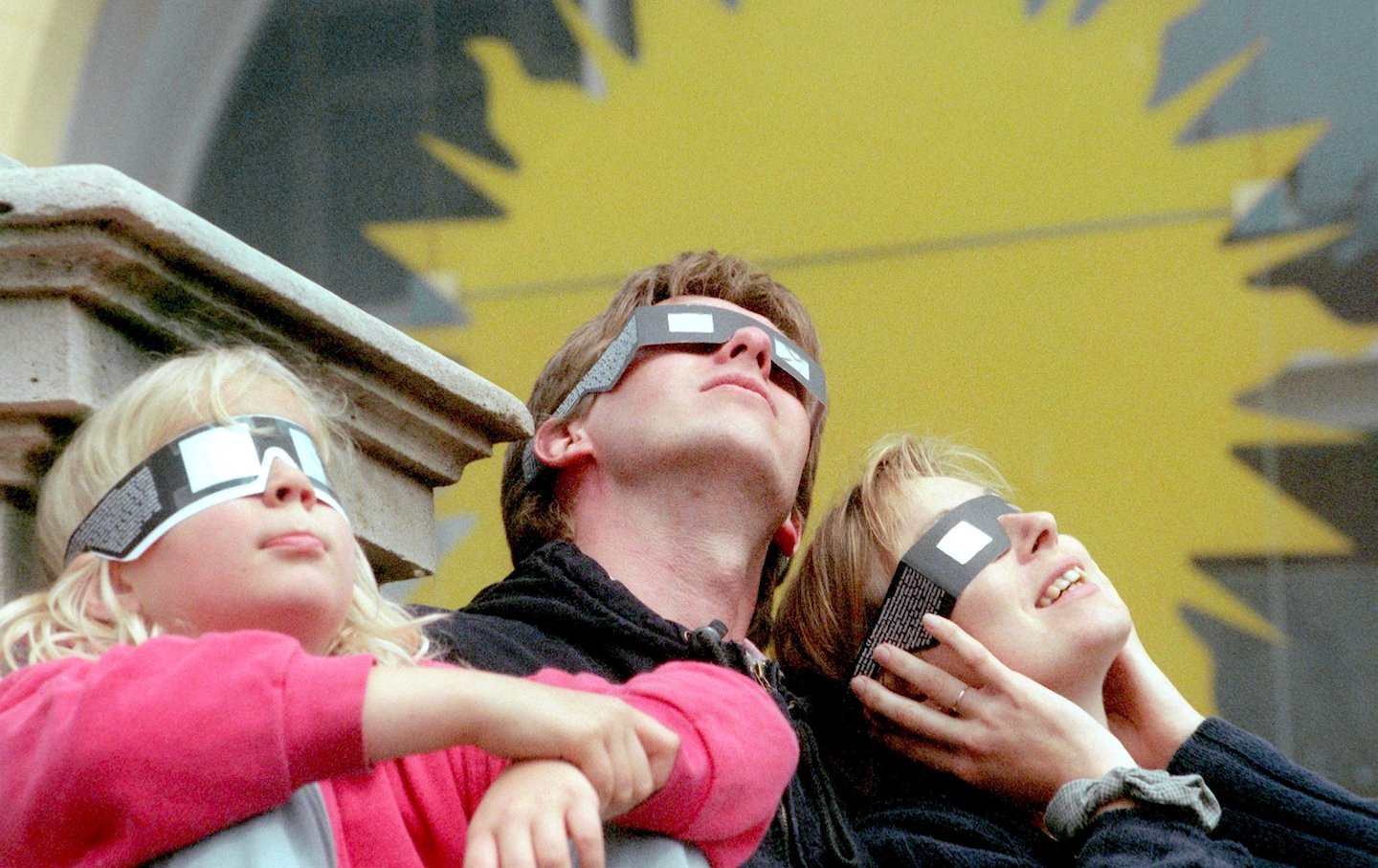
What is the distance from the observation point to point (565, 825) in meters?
1.50

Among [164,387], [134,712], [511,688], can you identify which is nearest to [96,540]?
[164,387]

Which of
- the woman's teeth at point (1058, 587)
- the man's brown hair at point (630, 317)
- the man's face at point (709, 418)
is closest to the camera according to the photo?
the woman's teeth at point (1058, 587)

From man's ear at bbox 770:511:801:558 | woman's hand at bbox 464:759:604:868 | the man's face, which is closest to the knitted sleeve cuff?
the man's face

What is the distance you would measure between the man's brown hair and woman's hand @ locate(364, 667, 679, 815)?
4.69 ft

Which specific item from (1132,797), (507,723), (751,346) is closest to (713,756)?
(507,723)

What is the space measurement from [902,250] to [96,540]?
11.6ft

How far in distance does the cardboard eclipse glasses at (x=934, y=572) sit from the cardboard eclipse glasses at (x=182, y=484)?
1052 mm

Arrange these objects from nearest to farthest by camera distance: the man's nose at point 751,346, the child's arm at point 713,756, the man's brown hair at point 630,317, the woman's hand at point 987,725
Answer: the child's arm at point 713,756 < the woman's hand at point 987,725 < the man's nose at point 751,346 < the man's brown hair at point 630,317

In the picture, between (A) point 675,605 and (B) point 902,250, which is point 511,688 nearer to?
(A) point 675,605


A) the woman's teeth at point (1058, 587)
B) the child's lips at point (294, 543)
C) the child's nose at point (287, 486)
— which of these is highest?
the child's nose at point (287, 486)

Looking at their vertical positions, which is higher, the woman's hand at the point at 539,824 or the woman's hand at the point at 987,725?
the woman's hand at the point at 539,824

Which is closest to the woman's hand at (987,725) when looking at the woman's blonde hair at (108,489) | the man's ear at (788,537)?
the man's ear at (788,537)

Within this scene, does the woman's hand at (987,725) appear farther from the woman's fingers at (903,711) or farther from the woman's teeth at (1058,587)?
the woman's teeth at (1058,587)

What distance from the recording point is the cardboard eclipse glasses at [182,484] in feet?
5.86
